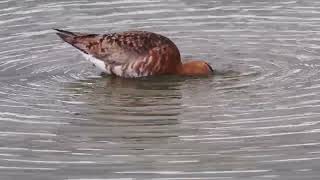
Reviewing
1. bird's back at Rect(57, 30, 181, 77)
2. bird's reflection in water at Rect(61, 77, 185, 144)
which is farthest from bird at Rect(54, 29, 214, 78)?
bird's reflection in water at Rect(61, 77, 185, 144)

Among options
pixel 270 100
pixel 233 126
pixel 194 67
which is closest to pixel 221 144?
pixel 233 126

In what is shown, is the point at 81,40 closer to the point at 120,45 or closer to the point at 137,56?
the point at 120,45

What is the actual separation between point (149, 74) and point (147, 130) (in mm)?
2412

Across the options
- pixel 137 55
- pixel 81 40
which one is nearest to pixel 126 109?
pixel 137 55

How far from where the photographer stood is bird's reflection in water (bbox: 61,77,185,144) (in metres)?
8.77

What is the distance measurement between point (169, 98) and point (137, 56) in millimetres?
1391

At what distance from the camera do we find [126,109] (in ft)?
31.5

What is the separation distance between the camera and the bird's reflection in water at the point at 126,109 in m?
8.77

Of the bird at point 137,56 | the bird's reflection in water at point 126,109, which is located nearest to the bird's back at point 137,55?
the bird at point 137,56

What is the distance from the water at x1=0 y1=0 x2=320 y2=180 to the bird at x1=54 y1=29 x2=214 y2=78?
0.15 m

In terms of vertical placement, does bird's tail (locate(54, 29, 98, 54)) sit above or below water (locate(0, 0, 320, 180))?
above

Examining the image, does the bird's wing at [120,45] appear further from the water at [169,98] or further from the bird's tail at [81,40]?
the water at [169,98]

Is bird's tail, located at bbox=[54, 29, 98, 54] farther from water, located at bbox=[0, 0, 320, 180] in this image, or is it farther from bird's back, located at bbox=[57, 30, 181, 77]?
water, located at bbox=[0, 0, 320, 180]

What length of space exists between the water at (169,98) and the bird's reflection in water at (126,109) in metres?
0.01
